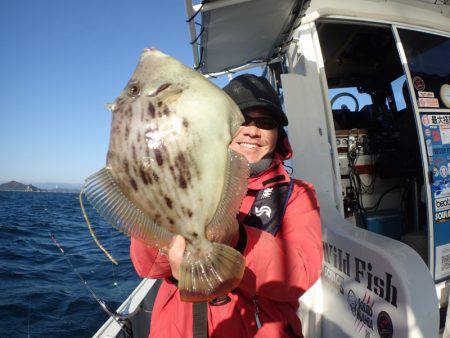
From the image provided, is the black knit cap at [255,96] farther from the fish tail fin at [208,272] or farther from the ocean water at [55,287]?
the ocean water at [55,287]

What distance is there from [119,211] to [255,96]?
1.34 metres

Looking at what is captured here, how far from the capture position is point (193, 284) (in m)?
1.12

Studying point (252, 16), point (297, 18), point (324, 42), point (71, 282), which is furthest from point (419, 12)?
point (71, 282)

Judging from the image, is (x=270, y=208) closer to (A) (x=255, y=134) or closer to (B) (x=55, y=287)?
(A) (x=255, y=134)

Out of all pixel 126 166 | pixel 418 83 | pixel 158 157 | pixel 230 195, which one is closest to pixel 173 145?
pixel 158 157

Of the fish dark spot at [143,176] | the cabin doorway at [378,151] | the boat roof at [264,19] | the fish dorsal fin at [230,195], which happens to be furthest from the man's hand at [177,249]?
the cabin doorway at [378,151]

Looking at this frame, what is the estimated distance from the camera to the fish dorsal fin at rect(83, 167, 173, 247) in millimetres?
1166

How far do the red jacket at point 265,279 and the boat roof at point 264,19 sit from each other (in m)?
2.39

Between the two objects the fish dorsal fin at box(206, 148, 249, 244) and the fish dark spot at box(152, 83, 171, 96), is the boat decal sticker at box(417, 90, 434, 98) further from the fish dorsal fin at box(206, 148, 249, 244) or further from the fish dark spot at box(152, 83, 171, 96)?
the fish dark spot at box(152, 83, 171, 96)

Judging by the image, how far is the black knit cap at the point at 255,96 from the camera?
2.12m

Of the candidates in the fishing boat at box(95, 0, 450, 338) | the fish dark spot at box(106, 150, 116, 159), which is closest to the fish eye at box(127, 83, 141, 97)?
the fish dark spot at box(106, 150, 116, 159)

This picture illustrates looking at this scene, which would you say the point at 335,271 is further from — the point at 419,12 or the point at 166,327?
the point at 419,12

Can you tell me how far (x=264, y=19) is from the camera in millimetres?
3699

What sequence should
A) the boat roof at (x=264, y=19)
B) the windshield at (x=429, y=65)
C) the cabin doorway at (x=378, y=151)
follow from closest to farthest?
1. the boat roof at (x=264, y=19)
2. the windshield at (x=429, y=65)
3. the cabin doorway at (x=378, y=151)
